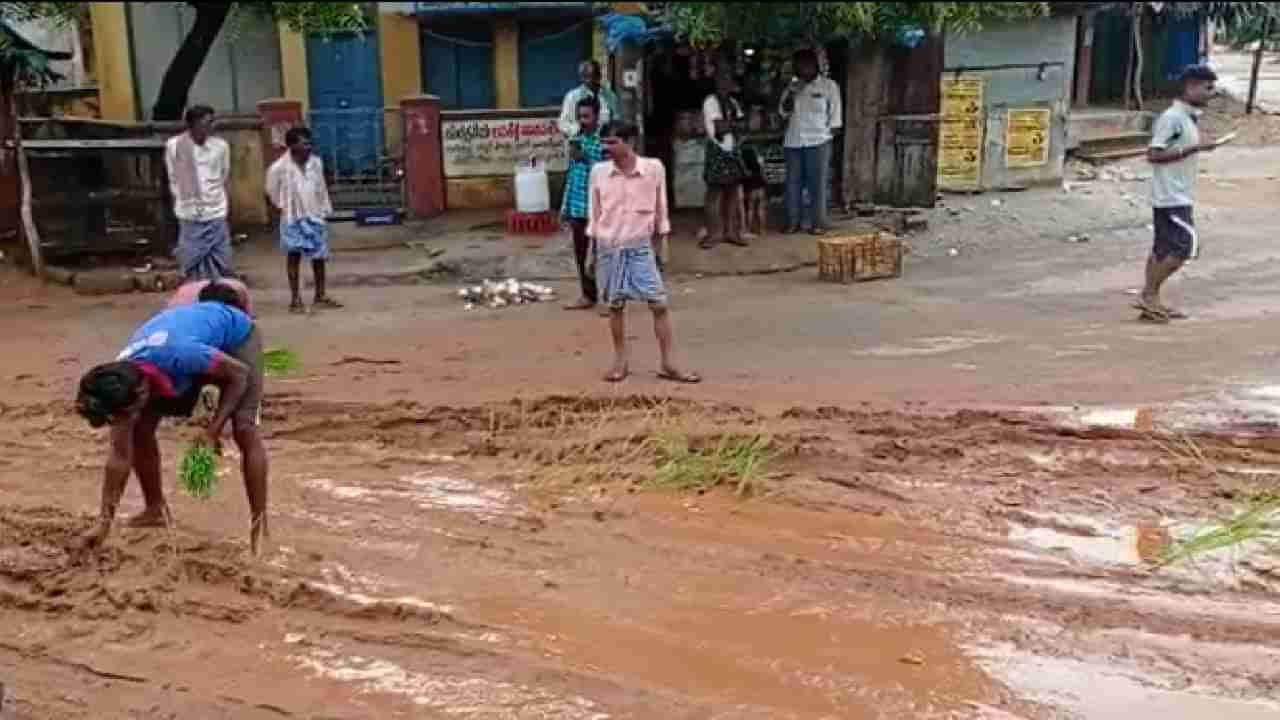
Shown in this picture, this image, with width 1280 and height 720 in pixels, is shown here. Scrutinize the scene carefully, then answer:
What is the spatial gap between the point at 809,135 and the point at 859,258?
2.15 meters

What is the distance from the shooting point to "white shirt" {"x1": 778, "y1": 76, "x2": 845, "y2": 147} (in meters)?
13.4

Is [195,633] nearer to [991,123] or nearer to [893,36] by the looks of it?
[893,36]

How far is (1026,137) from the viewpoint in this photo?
1631 centimetres

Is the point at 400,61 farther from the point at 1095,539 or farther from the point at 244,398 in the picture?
the point at 1095,539

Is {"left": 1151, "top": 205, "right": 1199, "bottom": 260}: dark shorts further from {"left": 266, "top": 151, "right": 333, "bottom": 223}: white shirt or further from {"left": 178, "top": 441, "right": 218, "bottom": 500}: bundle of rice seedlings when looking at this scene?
{"left": 178, "top": 441, "right": 218, "bottom": 500}: bundle of rice seedlings

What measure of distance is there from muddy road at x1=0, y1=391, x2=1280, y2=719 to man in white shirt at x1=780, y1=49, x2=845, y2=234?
6.36 m

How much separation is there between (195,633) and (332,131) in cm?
1197

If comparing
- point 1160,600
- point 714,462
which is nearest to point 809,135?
point 714,462

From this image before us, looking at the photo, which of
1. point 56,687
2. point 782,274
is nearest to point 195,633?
point 56,687

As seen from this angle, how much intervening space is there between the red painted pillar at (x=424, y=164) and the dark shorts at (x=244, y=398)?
9257 millimetres

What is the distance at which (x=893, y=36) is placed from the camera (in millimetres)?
14062

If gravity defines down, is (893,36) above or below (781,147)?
above

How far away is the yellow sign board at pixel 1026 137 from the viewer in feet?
53.3

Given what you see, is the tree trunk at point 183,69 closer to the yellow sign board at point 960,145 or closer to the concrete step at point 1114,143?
the yellow sign board at point 960,145
